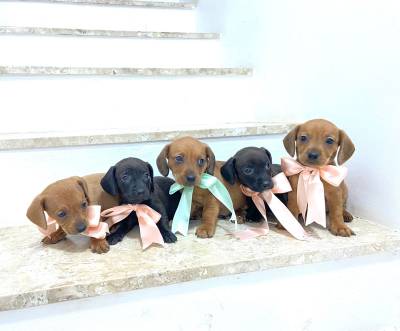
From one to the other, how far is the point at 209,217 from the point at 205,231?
0.05 m

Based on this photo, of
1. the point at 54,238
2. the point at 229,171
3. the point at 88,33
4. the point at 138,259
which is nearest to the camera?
the point at 138,259

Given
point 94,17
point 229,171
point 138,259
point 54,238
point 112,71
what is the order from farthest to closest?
point 94,17
point 112,71
point 229,171
point 54,238
point 138,259

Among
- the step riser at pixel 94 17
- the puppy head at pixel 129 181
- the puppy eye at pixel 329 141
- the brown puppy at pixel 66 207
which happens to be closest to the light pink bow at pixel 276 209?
the puppy eye at pixel 329 141

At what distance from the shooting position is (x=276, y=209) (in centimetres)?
117

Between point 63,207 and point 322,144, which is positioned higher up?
point 322,144

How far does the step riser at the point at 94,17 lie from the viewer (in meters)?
2.04

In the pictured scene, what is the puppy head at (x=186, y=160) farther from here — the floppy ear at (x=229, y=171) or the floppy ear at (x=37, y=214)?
the floppy ear at (x=37, y=214)

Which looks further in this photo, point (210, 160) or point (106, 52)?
point (106, 52)

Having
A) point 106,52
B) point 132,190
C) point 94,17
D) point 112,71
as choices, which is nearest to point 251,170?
point 132,190

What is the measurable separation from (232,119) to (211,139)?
Answer: 0.36 metres

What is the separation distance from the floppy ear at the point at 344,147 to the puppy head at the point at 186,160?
361 millimetres

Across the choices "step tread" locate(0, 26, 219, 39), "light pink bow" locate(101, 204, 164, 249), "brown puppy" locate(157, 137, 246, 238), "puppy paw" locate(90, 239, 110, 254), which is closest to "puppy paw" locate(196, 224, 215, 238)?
"brown puppy" locate(157, 137, 246, 238)

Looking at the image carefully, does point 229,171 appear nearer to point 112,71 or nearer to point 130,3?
point 112,71

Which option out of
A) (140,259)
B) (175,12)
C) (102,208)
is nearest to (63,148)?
(102,208)
